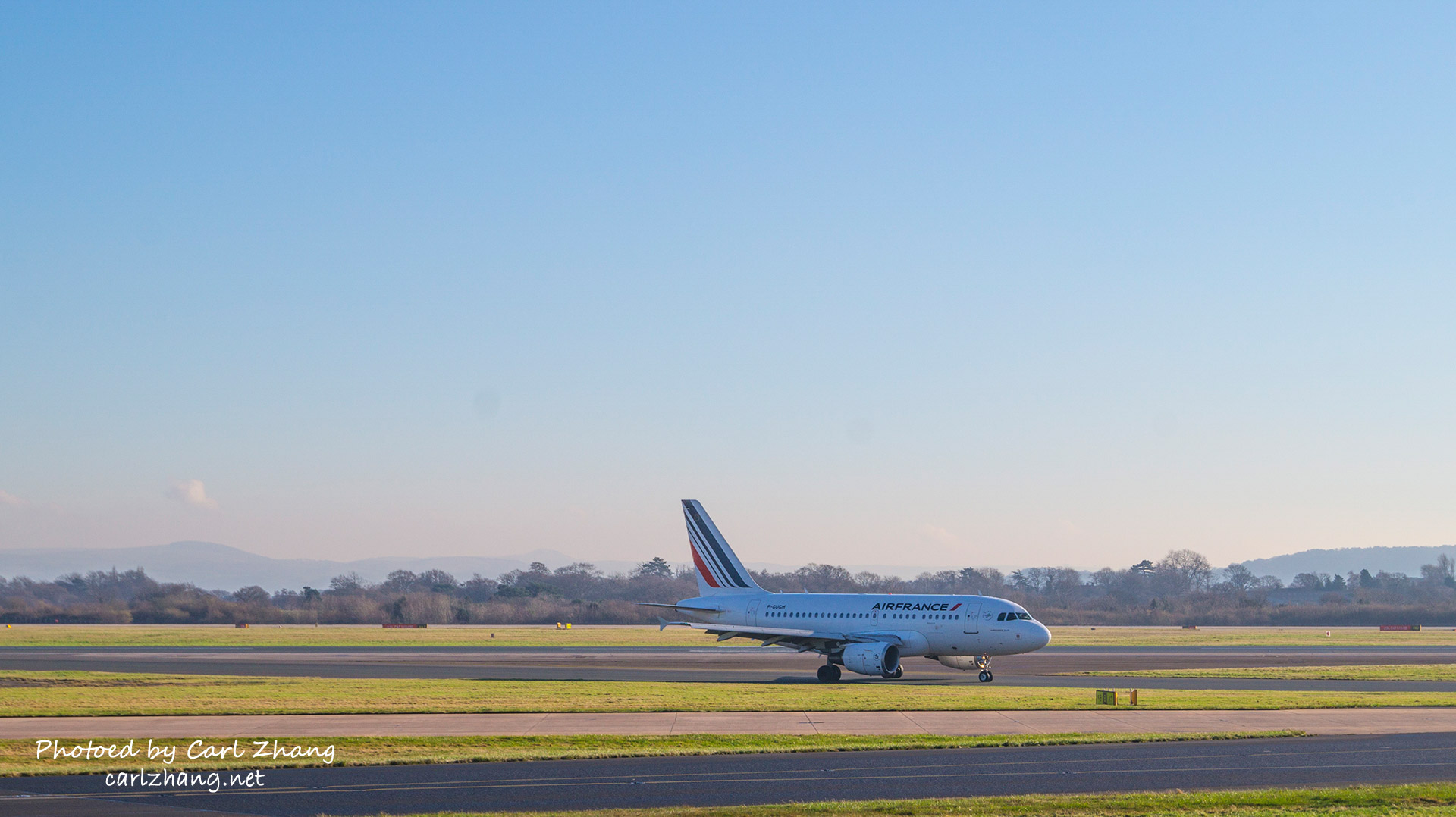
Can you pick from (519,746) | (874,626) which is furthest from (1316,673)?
(519,746)

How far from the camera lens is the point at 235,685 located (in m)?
40.3

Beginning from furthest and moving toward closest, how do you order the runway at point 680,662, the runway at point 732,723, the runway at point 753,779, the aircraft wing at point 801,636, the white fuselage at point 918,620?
1. the aircraft wing at point 801,636
2. the white fuselage at point 918,620
3. the runway at point 680,662
4. the runway at point 732,723
5. the runway at point 753,779

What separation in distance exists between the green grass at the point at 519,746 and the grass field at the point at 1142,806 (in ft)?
20.2

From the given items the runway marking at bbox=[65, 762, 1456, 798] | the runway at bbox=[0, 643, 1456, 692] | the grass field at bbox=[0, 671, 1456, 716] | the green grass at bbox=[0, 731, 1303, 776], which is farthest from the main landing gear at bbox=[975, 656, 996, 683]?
the runway marking at bbox=[65, 762, 1456, 798]

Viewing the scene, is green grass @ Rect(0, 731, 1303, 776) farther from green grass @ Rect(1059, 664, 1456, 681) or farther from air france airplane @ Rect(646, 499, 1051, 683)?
green grass @ Rect(1059, 664, 1456, 681)

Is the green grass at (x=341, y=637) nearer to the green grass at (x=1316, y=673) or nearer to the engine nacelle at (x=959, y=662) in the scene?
the engine nacelle at (x=959, y=662)

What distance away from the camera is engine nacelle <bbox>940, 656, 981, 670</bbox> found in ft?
158

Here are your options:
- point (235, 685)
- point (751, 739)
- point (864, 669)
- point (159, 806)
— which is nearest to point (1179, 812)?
point (751, 739)

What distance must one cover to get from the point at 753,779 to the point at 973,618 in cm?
2758

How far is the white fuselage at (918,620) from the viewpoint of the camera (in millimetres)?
45469

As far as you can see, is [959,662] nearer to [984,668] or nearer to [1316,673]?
[984,668]

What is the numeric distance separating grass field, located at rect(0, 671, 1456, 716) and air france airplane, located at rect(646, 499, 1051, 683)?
310 cm

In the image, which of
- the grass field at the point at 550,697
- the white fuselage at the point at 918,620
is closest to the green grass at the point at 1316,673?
the white fuselage at the point at 918,620

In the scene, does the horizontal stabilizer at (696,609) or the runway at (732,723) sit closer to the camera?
the runway at (732,723)
